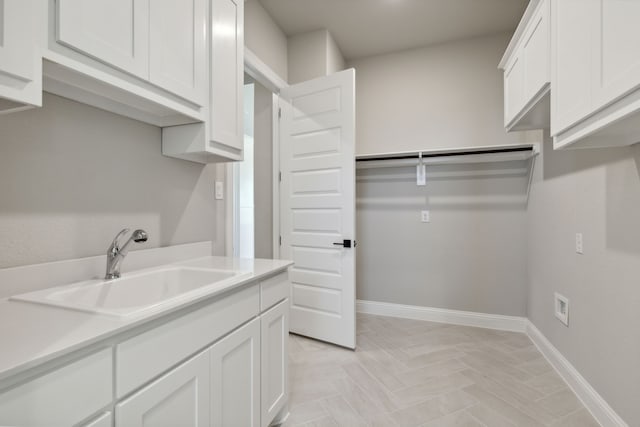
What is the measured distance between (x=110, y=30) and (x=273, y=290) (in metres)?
1.24

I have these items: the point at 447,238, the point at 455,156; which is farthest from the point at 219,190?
the point at 447,238

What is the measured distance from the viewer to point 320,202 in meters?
2.63

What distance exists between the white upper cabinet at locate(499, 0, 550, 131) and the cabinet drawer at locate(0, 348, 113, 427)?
2216mm

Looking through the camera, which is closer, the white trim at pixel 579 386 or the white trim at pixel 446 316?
the white trim at pixel 579 386

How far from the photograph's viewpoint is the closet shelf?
273cm

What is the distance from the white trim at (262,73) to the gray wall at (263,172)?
18cm

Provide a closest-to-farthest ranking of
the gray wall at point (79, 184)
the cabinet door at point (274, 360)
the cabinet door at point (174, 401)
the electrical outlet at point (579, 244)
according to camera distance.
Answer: the cabinet door at point (174, 401) → the gray wall at point (79, 184) → the cabinet door at point (274, 360) → the electrical outlet at point (579, 244)

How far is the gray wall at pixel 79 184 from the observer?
1075mm

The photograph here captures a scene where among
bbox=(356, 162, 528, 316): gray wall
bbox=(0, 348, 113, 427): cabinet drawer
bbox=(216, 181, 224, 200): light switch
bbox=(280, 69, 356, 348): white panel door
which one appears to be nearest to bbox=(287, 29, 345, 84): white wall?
bbox=(280, 69, 356, 348): white panel door

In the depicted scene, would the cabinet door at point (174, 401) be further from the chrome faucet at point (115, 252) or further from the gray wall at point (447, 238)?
the gray wall at point (447, 238)

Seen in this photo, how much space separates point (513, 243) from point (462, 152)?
40.9 inches

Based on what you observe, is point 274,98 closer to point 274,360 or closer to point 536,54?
point 536,54

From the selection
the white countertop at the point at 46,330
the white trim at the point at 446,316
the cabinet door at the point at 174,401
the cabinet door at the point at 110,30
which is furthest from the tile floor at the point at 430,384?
the cabinet door at the point at 110,30

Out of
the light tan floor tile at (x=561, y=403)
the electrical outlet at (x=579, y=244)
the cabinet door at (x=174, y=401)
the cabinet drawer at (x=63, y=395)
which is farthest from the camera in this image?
the electrical outlet at (x=579, y=244)
